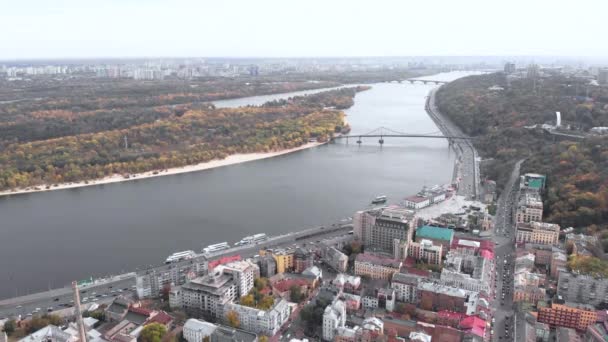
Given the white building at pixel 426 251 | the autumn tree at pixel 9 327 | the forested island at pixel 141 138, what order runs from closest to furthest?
1. the autumn tree at pixel 9 327
2. the white building at pixel 426 251
3. the forested island at pixel 141 138

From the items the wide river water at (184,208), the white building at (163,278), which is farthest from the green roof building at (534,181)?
the white building at (163,278)

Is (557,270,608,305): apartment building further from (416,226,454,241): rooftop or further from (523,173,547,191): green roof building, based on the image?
(523,173,547,191): green roof building

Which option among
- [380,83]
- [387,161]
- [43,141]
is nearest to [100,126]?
[43,141]

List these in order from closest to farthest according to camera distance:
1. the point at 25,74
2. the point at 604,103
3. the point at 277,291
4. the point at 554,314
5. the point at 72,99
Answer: the point at 554,314, the point at 277,291, the point at 604,103, the point at 72,99, the point at 25,74

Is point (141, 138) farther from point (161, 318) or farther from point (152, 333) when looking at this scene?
point (152, 333)

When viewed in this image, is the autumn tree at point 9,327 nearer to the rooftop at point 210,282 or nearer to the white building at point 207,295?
the white building at point 207,295

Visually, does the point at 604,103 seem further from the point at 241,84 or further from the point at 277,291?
the point at 241,84

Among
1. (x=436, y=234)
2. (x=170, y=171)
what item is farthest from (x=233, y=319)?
(x=170, y=171)
